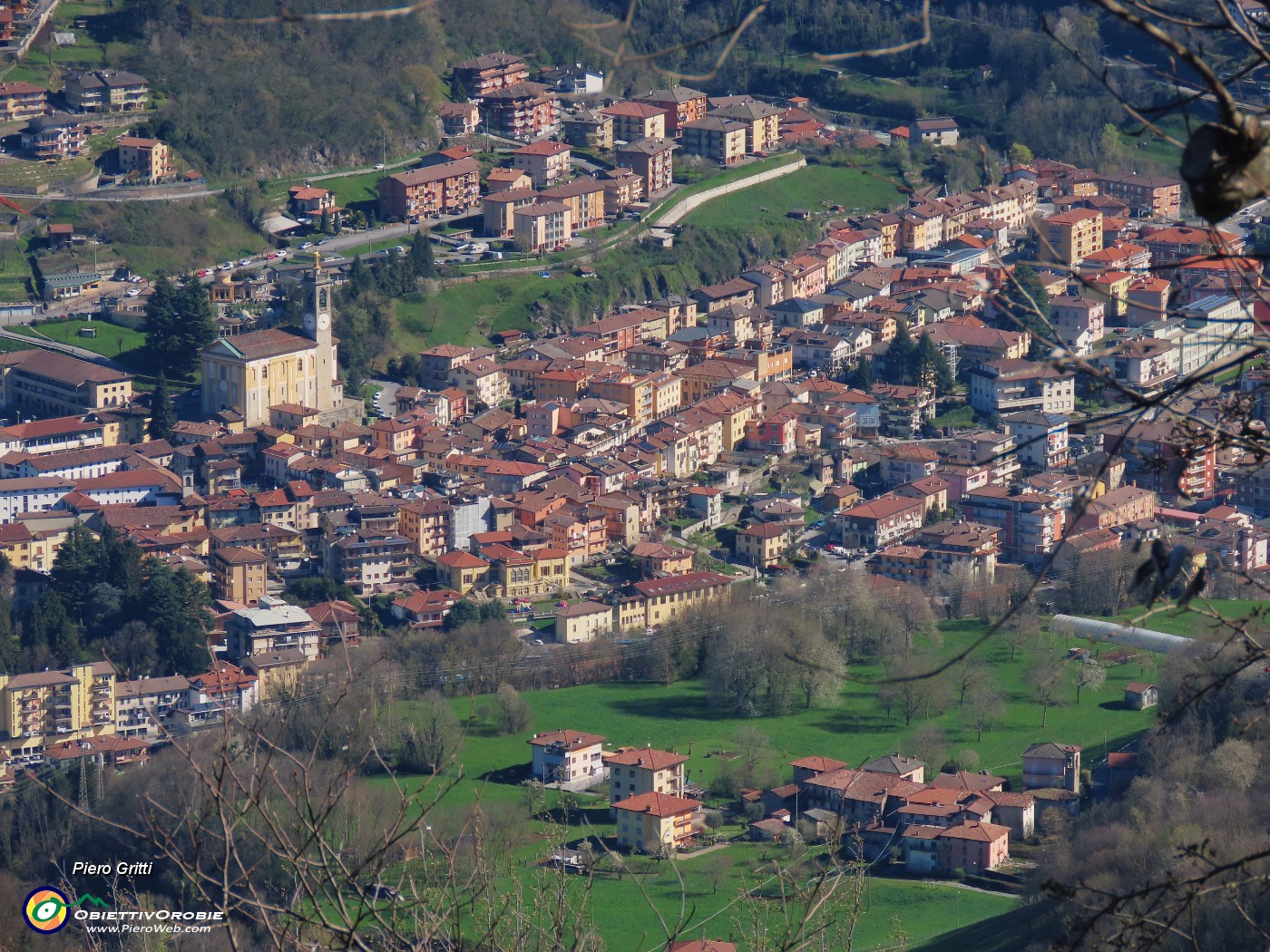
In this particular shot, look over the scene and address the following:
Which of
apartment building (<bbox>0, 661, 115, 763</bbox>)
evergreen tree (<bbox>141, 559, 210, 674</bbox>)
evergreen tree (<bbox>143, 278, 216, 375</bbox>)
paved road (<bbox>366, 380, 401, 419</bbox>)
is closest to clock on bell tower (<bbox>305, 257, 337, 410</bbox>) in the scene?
paved road (<bbox>366, 380, 401, 419</bbox>)

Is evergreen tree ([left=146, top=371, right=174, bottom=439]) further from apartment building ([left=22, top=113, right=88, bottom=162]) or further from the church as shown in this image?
apartment building ([left=22, top=113, right=88, bottom=162])

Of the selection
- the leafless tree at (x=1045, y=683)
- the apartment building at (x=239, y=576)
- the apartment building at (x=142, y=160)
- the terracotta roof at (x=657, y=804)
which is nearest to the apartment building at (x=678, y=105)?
the apartment building at (x=142, y=160)

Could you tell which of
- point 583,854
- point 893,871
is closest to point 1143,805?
point 893,871

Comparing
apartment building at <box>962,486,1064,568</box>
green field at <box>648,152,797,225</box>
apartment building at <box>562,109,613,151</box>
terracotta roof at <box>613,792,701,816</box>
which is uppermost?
apartment building at <box>562,109,613,151</box>

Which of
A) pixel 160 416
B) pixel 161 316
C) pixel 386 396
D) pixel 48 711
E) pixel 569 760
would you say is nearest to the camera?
pixel 569 760

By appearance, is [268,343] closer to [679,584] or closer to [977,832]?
[679,584]

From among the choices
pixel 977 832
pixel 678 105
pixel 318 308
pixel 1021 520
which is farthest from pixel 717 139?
pixel 977 832

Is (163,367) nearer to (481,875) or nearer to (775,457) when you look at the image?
(775,457)
